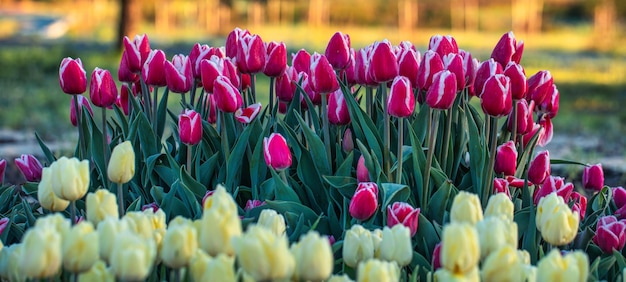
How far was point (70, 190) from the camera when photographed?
4.88 ft

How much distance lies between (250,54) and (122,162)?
2.21ft

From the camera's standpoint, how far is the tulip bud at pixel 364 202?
1783mm

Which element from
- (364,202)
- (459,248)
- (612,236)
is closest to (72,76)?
(364,202)

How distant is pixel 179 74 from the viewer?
220cm

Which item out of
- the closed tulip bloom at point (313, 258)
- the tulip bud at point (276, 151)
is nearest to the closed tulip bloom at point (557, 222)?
the closed tulip bloom at point (313, 258)

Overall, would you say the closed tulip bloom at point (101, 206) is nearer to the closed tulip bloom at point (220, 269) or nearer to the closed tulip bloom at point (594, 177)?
the closed tulip bloom at point (220, 269)

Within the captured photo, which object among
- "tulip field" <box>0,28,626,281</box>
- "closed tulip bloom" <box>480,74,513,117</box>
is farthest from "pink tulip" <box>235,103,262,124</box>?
"closed tulip bloom" <box>480,74,513,117</box>

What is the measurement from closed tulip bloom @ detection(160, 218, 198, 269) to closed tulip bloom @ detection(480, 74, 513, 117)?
874mm

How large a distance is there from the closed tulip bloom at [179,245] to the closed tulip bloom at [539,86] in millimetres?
1282

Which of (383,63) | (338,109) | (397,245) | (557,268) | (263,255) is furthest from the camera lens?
(338,109)

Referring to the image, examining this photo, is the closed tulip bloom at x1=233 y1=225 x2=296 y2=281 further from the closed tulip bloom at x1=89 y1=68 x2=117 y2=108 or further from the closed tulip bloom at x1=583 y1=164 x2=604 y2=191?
the closed tulip bloom at x1=583 y1=164 x2=604 y2=191

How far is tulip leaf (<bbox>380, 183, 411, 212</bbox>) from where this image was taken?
184cm

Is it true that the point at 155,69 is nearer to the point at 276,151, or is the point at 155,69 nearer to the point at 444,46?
the point at 276,151

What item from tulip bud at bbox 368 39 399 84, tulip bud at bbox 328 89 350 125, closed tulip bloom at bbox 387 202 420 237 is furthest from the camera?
tulip bud at bbox 328 89 350 125
